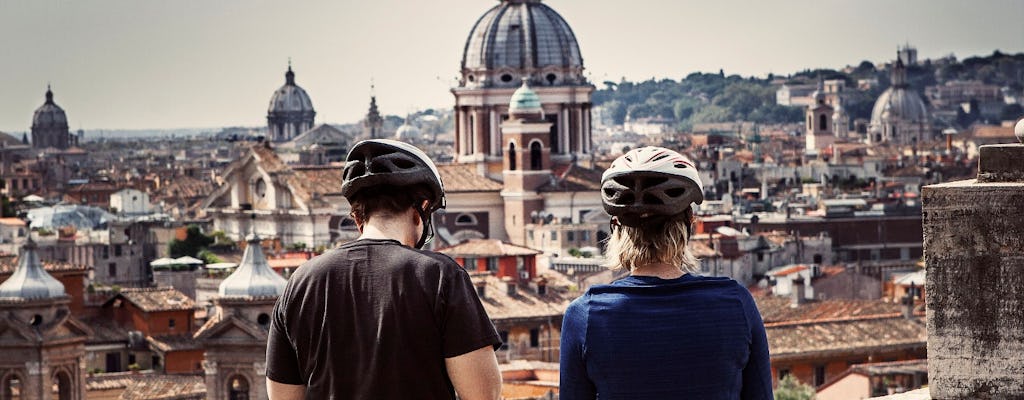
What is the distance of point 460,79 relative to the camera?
212ft

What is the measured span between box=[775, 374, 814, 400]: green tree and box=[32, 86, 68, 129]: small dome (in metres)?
134

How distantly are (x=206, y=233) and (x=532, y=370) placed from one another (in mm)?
29593

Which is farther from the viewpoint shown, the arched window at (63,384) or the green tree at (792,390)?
the green tree at (792,390)

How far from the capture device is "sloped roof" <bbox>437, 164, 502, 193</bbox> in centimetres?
5881

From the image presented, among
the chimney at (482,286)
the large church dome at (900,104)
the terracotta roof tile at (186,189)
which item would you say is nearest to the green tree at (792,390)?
the chimney at (482,286)

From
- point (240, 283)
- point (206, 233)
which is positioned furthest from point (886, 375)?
point (206, 233)

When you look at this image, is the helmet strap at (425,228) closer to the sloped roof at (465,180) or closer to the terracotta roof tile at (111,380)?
the terracotta roof tile at (111,380)

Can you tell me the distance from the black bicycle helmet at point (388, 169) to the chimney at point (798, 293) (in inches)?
1458

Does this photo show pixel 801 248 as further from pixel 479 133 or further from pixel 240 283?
pixel 240 283

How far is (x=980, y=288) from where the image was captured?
505cm

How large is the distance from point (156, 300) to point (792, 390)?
27.5 ft

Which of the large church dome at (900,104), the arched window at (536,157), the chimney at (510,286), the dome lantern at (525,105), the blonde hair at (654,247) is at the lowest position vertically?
the chimney at (510,286)

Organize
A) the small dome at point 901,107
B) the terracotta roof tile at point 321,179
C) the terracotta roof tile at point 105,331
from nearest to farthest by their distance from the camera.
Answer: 1. the terracotta roof tile at point 105,331
2. the terracotta roof tile at point 321,179
3. the small dome at point 901,107

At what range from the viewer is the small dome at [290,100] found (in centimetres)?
15525
